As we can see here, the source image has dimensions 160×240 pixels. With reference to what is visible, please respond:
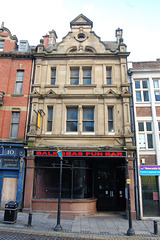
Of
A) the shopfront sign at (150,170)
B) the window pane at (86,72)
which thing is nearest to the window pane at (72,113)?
the window pane at (86,72)

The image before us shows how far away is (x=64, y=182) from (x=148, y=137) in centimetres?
722

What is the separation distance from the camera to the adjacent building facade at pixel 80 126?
1227cm

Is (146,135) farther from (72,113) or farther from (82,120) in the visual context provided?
(72,113)

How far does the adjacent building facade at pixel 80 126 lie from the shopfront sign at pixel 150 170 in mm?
820

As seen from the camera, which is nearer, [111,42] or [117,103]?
[117,103]

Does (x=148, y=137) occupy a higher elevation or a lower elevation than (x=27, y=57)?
lower

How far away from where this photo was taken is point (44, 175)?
12734mm

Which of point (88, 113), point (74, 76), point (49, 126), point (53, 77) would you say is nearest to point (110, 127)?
point (88, 113)

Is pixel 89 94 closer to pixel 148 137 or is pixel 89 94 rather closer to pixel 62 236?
pixel 148 137

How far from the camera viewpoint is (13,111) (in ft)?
46.4

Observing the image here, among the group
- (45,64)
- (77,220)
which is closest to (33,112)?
(45,64)

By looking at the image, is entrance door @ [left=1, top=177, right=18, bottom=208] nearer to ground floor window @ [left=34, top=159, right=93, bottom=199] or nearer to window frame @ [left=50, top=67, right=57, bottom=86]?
ground floor window @ [left=34, top=159, right=93, bottom=199]

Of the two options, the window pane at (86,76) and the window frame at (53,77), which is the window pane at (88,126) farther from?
the window frame at (53,77)

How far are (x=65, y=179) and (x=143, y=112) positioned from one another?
26.0 ft
